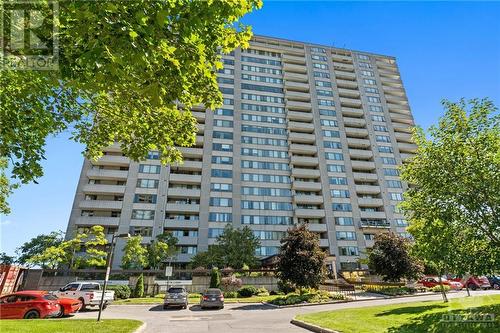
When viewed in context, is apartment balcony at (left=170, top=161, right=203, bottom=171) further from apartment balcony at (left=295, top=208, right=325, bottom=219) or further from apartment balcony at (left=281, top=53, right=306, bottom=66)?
apartment balcony at (left=281, top=53, right=306, bottom=66)

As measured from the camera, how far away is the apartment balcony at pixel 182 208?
175 feet

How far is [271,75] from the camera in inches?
2992

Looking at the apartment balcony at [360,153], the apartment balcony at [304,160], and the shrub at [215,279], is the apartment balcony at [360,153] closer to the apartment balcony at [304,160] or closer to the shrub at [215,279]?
the apartment balcony at [304,160]

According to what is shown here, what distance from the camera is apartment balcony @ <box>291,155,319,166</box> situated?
212 ft

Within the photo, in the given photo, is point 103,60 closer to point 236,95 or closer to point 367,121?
point 236,95

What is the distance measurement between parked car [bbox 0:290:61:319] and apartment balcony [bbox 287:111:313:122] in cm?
6144

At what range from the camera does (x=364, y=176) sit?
6662 cm

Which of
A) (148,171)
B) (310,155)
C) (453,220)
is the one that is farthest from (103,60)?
(310,155)

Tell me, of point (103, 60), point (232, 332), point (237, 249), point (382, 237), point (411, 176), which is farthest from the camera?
point (237, 249)

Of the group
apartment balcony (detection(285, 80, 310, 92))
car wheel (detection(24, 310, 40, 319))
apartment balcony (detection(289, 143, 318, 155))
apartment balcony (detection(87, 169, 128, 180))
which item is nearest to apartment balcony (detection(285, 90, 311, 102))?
apartment balcony (detection(285, 80, 310, 92))

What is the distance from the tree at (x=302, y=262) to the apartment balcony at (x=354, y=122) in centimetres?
5398

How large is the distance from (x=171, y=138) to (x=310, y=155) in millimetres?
60914

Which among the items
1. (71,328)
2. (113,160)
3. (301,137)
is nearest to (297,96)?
(301,137)

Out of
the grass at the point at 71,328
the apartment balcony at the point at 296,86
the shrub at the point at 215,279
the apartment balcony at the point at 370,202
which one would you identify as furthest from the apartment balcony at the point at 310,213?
the grass at the point at 71,328
